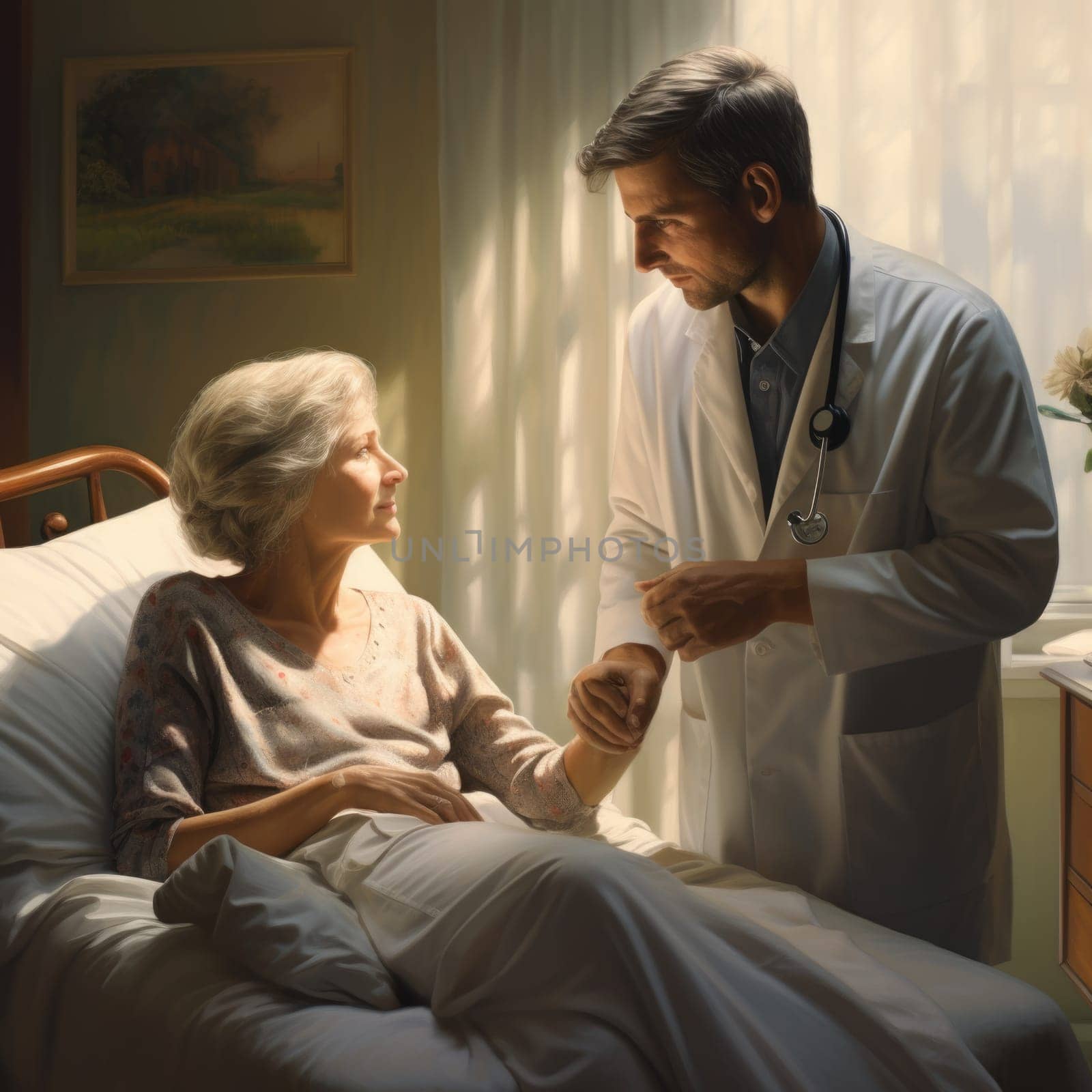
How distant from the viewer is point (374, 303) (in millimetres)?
2611

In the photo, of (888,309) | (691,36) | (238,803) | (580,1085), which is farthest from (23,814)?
(691,36)

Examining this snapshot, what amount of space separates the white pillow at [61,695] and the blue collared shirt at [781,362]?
103 cm

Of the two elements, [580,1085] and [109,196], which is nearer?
[580,1085]

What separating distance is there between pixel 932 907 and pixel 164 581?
1.23m

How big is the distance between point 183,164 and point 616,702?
5.78 ft

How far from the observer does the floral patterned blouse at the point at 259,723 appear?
1.58 meters

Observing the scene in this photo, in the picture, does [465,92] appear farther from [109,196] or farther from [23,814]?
[23,814]

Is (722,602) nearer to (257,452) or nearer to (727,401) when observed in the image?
(727,401)

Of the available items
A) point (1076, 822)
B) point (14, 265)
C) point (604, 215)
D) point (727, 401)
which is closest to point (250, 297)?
point (14, 265)

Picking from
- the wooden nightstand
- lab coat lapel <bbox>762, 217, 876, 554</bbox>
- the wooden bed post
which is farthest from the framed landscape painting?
the wooden nightstand

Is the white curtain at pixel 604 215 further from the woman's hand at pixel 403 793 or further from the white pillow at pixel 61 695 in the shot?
the woman's hand at pixel 403 793

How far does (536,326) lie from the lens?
8.19 feet

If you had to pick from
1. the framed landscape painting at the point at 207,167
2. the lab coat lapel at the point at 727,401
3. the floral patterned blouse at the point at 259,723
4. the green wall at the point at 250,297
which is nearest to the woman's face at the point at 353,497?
the floral patterned blouse at the point at 259,723

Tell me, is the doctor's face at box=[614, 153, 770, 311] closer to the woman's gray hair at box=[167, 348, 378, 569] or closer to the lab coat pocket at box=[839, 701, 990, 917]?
the woman's gray hair at box=[167, 348, 378, 569]
